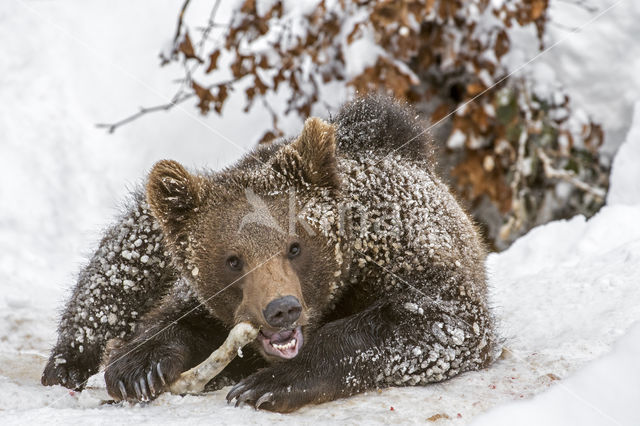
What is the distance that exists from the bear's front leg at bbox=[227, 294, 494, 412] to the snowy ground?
75 mm

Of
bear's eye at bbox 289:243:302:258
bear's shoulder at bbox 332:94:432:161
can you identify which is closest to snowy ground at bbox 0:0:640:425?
bear's eye at bbox 289:243:302:258

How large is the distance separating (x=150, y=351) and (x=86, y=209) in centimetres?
630

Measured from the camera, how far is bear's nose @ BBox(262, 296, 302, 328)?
123 inches

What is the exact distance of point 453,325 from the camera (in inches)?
138

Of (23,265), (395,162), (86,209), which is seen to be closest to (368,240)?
(395,162)

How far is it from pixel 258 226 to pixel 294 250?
0.62 feet

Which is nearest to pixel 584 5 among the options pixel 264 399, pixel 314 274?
pixel 314 274

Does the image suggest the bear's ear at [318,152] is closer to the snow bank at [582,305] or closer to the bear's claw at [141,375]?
the bear's claw at [141,375]

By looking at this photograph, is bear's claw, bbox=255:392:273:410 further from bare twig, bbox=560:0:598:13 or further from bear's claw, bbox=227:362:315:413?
bare twig, bbox=560:0:598:13

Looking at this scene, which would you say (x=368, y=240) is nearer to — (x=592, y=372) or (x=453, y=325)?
(x=453, y=325)

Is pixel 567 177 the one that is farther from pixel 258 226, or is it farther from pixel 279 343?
pixel 279 343

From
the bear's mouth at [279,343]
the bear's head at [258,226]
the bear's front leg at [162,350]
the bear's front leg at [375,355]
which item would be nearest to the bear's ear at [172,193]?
the bear's head at [258,226]

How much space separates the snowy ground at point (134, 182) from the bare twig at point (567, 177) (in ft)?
Result: 1.75

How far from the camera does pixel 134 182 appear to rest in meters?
4.93
